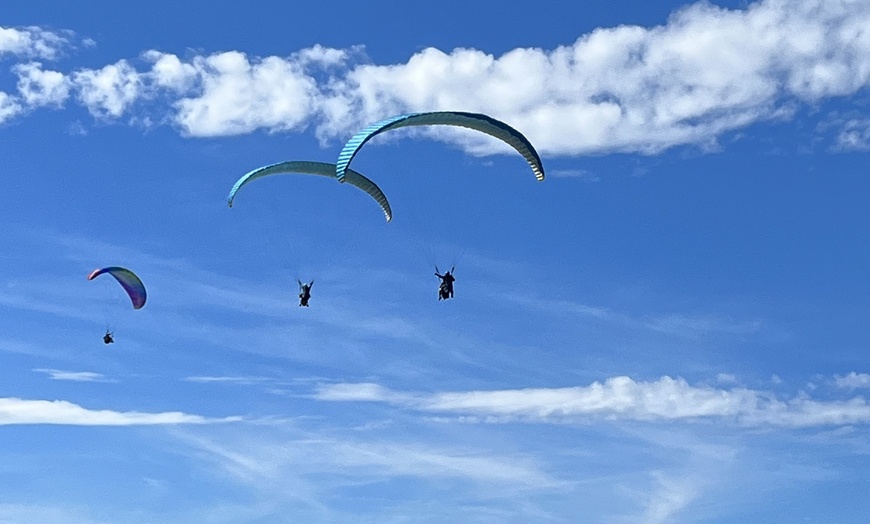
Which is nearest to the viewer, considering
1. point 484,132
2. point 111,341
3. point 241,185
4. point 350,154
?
point 350,154

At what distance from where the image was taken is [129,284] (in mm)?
96125

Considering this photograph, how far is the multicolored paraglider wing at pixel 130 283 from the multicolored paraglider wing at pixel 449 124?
31200mm

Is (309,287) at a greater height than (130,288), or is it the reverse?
(130,288)

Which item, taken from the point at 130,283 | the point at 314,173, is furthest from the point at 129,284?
the point at 314,173

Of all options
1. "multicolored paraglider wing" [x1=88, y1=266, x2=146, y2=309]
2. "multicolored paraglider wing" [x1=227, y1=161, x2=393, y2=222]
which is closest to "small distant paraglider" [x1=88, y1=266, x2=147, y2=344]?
"multicolored paraglider wing" [x1=88, y1=266, x2=146, y2=309]

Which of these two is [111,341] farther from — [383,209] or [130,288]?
[383,209]

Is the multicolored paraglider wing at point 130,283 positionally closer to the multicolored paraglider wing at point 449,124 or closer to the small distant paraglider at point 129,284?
the small distant paraglider at point 129,284

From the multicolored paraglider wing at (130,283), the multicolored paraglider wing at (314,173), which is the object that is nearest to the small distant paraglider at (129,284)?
the multicolored paraglider wing at (130,283)

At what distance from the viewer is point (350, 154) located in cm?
6450

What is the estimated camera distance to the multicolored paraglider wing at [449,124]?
65000 millimetres

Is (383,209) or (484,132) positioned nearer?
(484,132)

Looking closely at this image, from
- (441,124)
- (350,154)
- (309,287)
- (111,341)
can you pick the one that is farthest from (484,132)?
(111,341)

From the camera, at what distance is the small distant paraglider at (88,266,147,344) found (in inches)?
3627

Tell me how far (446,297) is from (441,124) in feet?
32.0
